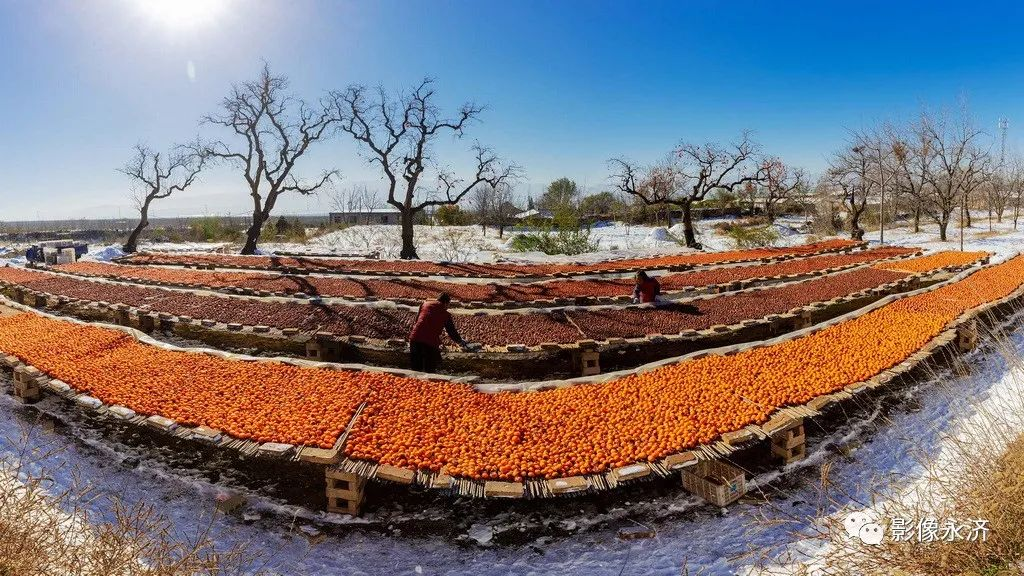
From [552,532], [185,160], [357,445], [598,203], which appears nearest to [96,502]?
[357,445]

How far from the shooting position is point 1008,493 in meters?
3.06

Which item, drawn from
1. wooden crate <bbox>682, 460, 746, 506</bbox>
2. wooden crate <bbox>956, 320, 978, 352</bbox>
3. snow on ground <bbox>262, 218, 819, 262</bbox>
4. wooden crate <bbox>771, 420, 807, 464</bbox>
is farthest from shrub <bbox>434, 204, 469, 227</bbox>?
wooden crate <bbox>682, 460, 746, 506</bbox>

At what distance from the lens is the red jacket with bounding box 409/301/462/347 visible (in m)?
7.72

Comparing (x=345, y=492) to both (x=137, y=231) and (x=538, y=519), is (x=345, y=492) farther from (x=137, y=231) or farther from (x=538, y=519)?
(x=137, y=231)

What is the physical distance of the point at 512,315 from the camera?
31.9 feet

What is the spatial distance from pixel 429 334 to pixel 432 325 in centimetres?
14

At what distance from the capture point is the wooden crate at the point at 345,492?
14.6ft

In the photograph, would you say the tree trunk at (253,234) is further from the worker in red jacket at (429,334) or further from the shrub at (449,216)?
the shrub at (449,216)

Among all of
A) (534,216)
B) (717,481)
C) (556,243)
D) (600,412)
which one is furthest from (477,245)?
(717,481)

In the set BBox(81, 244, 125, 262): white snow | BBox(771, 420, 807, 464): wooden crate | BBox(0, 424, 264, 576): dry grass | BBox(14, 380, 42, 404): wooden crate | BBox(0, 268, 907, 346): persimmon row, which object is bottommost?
BBox(771, 420, 807, 464): wooden crate

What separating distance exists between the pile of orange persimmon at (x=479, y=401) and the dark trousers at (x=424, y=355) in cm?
146

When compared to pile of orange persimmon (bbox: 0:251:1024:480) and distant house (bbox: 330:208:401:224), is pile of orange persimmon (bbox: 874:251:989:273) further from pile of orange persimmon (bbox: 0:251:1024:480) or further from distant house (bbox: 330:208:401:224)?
distant house (bbox: 330:208:401:224)

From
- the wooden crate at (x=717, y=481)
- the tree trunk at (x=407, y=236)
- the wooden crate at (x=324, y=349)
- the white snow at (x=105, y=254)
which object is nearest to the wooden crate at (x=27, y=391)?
the wooden crate at (x=324, y=349)

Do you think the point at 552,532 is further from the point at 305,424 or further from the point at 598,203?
the point at 598,203
